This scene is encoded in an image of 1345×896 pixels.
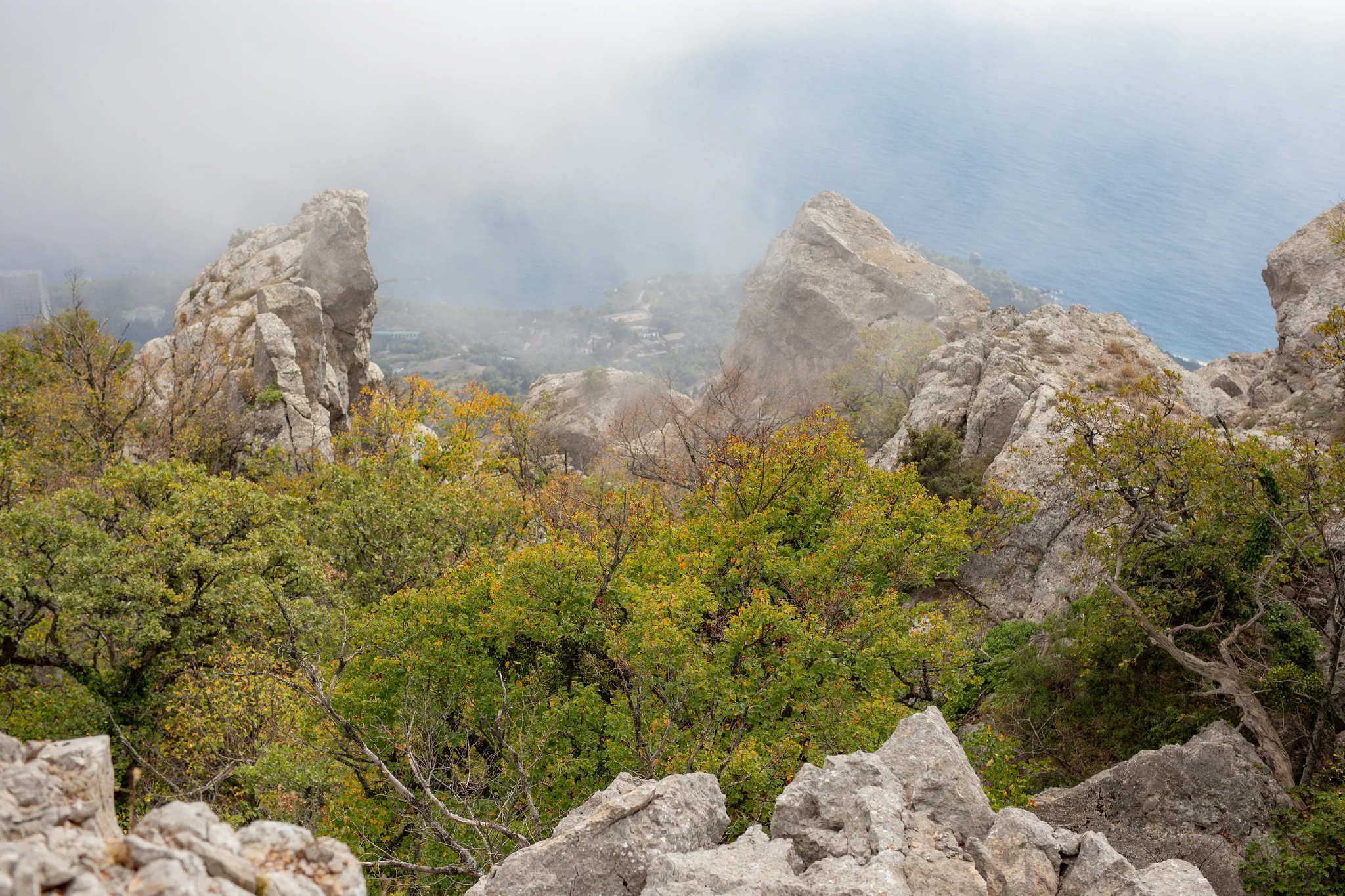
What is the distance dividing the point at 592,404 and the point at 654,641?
67332 mm

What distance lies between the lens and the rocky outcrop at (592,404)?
251ft

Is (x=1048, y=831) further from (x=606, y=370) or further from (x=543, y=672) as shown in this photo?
(x=606, y=370)

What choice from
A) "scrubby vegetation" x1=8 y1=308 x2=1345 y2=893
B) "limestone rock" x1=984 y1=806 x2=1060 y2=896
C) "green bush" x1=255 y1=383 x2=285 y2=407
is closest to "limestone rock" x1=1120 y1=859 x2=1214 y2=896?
"limestone rock" x1=984 y1=806 x2=1060 y2=896

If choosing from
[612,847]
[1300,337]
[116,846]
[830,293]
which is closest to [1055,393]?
[1300,337]

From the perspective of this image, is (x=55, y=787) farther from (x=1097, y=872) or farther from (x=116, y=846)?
(x=1097, y=872)

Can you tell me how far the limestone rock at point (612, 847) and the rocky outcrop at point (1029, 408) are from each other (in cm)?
1792

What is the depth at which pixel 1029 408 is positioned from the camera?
38.2 metres

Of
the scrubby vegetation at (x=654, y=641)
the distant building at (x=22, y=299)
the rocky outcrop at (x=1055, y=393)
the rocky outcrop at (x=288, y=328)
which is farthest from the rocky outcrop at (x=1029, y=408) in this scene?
the distant building at (x=22, y=299)

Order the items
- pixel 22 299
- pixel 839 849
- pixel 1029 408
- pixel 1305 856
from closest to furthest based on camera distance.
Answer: pixel 839 849 → pixel 1305 856 → pixel 1029 408 → pixel 22 299

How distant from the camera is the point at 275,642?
956 inches

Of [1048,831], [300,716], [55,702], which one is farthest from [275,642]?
[1048,831]

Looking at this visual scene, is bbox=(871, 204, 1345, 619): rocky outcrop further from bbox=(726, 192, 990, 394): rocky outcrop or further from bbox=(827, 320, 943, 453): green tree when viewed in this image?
bbox=(726, 192, 990, 394): rocky outcrop

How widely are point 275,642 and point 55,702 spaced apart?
611cm

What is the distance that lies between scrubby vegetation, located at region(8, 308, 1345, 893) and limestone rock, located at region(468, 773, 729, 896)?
2982 millimetres
